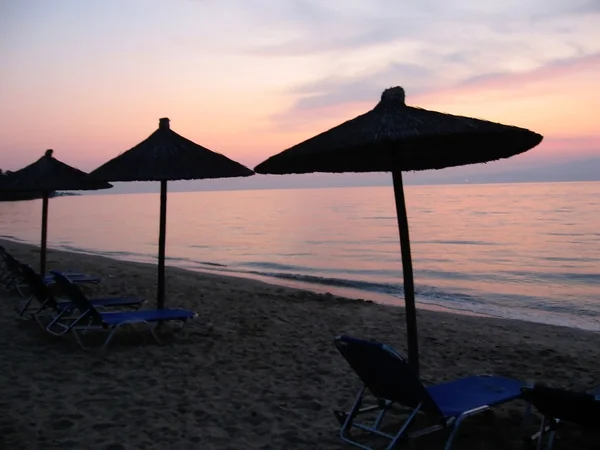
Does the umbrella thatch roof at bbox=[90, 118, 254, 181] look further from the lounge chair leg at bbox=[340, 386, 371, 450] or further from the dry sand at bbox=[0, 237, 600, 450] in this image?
the lounge chair leg at bbox=[340, 386, 371, 450]

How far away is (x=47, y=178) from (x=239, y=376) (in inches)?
221

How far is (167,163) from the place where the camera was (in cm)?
632

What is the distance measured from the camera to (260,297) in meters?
10.8

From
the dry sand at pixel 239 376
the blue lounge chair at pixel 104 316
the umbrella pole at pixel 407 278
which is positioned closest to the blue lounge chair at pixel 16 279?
the dry sand at pixel 239 376

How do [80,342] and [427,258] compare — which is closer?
[80,342]

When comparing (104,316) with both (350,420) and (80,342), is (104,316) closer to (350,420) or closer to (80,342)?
(80,342)

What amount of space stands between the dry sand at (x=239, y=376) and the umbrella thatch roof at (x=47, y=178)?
186 centimetres

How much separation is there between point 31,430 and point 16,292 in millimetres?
7008

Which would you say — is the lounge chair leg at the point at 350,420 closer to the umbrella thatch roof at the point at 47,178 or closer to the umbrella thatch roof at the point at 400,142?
the umbrella thatch roof at the point at 400,142

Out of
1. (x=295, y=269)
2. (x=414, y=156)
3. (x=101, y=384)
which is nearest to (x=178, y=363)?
(x=101, y=384)

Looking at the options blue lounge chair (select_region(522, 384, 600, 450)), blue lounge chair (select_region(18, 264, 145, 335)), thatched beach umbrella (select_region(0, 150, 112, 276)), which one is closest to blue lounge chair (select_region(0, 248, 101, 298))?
thatched beach umbrella (select_region(0, 150, 112, 276))

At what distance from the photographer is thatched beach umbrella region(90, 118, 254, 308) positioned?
623 centimetres

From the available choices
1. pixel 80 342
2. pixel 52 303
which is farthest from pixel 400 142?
pixel 52 303

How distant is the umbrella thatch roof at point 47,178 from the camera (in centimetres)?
905
